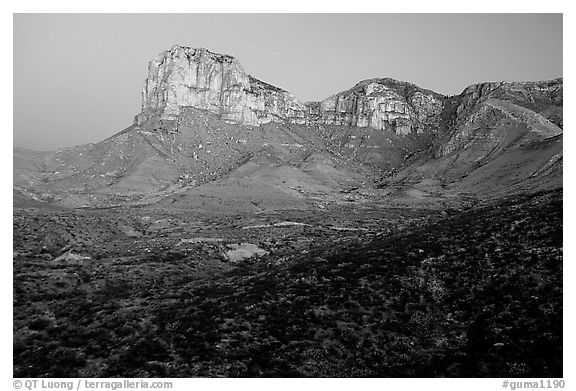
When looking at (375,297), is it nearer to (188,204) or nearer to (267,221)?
(267,221)

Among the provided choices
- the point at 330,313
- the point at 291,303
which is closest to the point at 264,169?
the point at 291,303

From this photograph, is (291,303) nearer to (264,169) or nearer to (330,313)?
(330,313)

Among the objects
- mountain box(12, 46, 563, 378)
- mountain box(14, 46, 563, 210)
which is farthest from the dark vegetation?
mountain box(14, 46, 563, 210)

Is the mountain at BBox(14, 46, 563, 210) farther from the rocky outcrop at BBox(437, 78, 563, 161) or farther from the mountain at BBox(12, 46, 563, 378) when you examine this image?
the mountain at BBox(12, 46, 563, 378)

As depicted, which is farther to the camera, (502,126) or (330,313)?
(502,126)

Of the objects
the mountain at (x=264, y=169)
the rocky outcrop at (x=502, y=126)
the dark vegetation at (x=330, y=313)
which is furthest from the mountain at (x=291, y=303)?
the rocky outcrop at (x=502, y=126)

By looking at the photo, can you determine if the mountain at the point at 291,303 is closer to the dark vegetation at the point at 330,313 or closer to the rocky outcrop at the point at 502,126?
the dark vegetation at the point at 330,313

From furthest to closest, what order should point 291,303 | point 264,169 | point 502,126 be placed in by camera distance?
point 264,169 → point 502,126 → point 291,303
